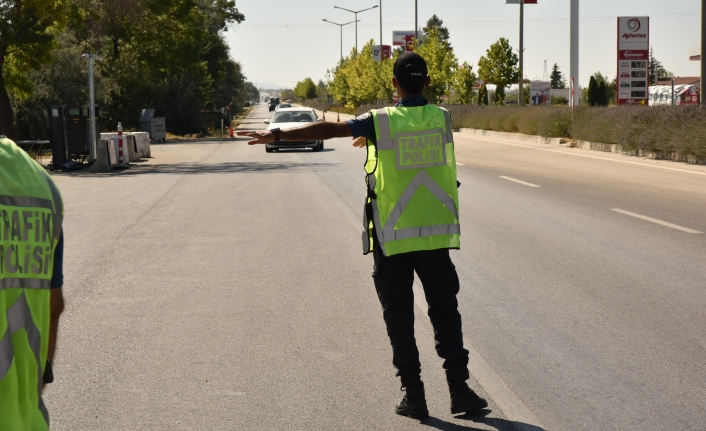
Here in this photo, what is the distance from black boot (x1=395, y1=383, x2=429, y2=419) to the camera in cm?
480

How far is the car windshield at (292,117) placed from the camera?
111ft

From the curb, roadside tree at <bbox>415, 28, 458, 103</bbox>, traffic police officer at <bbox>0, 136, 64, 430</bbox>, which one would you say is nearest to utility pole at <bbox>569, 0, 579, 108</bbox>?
the curb

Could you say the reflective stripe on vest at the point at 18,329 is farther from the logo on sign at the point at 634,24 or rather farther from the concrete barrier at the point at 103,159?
the logo on sign at the point at 634,24

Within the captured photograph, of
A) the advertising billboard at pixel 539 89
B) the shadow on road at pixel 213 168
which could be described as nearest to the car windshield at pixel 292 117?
the shadow on road at pixel 213 168

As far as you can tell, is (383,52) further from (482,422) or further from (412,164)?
(482,422)

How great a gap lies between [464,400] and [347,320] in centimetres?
219

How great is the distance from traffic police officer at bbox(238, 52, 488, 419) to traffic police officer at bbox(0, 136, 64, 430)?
270cm

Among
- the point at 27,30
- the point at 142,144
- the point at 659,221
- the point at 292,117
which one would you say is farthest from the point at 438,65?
the point at 659,221

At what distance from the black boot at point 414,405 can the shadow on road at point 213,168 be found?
19.0 m

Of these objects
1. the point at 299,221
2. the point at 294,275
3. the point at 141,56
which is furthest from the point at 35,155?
the point at 294,275

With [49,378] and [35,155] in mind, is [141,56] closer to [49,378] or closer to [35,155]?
[35,155]

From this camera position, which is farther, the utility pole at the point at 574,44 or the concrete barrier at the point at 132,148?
the utility pole at the point at 574,44

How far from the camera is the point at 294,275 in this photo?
8.94m

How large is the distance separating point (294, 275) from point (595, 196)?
8511 mm
